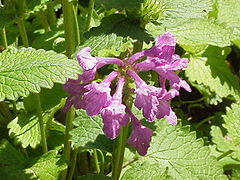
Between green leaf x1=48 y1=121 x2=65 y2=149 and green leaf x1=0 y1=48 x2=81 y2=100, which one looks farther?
green leaf x1=48 y1=121 x2=65 y2=149

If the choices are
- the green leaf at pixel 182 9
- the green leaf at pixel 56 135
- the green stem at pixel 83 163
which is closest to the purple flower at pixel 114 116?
the green leaf at pixel 182 9

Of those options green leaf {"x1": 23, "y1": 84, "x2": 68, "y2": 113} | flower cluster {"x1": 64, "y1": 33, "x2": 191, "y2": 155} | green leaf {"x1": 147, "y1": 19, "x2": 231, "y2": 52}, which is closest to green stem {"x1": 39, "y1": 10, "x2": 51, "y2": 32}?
green leaf {"x1": 23, "y1": 84, "x2": 68, "y2": 113}

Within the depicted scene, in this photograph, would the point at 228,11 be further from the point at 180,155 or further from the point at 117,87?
the point at 117,87

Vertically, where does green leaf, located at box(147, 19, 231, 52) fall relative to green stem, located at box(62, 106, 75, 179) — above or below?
above

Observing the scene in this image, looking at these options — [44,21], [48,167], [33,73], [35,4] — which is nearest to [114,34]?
[33,73]

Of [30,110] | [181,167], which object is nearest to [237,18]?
[181,167]

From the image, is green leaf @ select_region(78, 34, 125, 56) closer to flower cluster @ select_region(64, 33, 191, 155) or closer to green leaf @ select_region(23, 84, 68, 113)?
flower cluster @ select_region(64, 33, 191, 155)

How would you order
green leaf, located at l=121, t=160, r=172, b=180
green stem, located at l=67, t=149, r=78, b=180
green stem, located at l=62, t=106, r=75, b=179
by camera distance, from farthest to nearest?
green stem, located at l=67, t=149, r=78, b=180 < green stem, located at l=62, t=106, r=75, b=179 < green leaf, located at l=121, t=160, r=172, b=180
